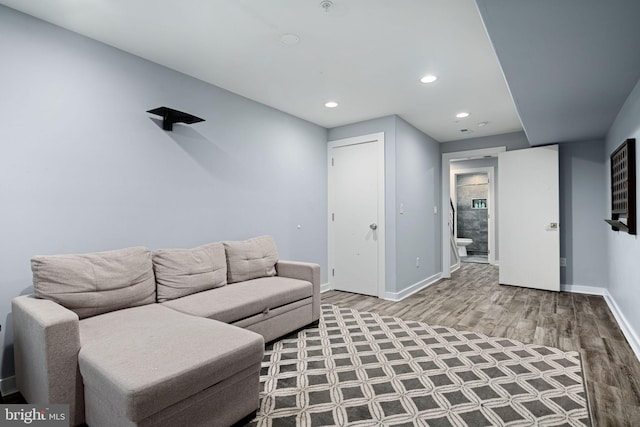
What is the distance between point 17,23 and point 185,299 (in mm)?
2145

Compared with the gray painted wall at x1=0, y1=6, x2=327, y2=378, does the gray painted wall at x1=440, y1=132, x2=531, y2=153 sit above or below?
above

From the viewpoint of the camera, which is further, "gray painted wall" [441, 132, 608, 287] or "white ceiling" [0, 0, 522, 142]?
"gray painted wall" [441, 132, 608, 287]

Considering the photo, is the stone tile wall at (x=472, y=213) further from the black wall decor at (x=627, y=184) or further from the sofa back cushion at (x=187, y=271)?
the sofa back cushion at (x=187, y=271)

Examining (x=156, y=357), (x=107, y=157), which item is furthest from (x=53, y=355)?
(x=107, y=157)

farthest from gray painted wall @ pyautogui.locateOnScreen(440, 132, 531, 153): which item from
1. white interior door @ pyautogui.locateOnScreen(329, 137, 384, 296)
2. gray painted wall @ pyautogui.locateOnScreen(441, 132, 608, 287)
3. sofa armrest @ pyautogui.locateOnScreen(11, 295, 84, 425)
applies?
sofa armrest @ pyautogui.locateOnScreen(11, 295, 84, 425)

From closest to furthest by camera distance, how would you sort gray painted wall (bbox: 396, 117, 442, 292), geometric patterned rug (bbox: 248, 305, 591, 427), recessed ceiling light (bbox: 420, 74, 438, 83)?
geometric patterned rug (bbox: 248, 305, 591, 427) → recessed ceiling light (bbox: 420, 74, 438, 83) → gray painted wall (bbox: 396, 117, 442, 292)

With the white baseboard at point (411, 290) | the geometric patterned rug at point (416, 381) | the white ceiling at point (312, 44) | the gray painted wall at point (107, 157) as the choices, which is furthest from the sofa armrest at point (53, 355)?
the white baseboard at point (411, 290)

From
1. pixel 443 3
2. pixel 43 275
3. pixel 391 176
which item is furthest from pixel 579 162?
pixel 43 275

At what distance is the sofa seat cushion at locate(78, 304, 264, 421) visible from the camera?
134 centimetres

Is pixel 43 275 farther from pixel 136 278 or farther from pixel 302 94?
pixel 302 94

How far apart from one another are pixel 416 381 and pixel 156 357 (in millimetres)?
1612

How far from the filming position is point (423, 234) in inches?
203

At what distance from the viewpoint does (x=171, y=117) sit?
284cm

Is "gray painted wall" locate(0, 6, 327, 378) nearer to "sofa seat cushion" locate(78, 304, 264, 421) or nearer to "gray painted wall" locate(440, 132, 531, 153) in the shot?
"sofa seat cushion" locate(78, 304, 264, 421)
